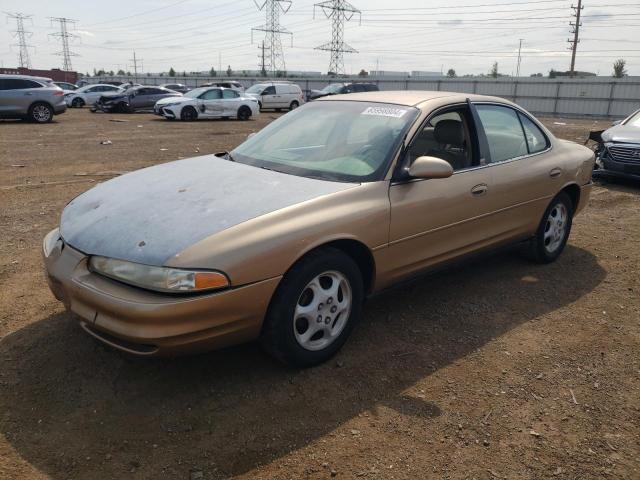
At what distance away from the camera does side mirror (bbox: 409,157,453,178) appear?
3377 millimetres

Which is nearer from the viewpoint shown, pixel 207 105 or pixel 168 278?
pixel 168 278

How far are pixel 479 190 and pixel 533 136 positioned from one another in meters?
1.22

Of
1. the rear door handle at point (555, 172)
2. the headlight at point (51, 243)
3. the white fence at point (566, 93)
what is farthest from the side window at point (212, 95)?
the headlight at point (51, 243)

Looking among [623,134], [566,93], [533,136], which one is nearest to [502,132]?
[533,136]

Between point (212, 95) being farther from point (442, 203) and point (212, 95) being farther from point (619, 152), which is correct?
point (442, 203)

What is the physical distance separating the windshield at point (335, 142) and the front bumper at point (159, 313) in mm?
1071

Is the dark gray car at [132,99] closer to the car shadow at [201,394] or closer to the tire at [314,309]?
the car shadow at [201,394]

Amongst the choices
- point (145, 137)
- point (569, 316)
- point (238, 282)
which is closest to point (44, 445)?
point (238, 282)

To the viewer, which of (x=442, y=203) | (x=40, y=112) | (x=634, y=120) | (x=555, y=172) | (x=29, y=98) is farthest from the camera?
(x=40, y=112)

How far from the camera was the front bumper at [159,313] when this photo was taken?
2570mm

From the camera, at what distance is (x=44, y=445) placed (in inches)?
98.8

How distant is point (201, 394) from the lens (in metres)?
2.95

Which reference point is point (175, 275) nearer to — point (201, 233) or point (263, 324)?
point (201, 233)

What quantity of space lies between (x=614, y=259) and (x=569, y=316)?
5.74 ft
